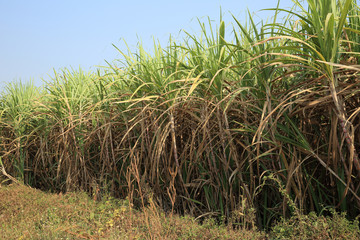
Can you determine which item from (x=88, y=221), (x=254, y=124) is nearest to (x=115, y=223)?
(x=88, y=221)

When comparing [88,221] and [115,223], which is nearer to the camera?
[115,223]

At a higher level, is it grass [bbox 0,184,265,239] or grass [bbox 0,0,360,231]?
grass [bbox 0,0,360,231]

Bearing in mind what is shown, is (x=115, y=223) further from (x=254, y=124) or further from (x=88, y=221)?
(x=254, y=124)

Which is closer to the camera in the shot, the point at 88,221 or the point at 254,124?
the point at 254,124

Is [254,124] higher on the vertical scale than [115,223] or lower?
higher

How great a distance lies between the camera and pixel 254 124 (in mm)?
3102

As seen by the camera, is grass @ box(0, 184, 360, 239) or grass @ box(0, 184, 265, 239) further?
grass @ box(0, 184, 265, 239)

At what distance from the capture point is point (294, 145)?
2.71m

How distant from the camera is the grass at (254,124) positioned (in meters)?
2.50

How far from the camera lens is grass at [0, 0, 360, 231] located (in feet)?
8.19

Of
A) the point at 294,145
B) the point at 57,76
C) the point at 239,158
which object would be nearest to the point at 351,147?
the point at 294,145

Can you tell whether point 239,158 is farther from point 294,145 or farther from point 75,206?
point 75,206

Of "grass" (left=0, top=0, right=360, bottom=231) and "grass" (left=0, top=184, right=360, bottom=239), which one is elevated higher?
"grass" (left=0, top=0, right=360, bottom=231)

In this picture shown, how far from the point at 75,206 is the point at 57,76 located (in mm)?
2431
